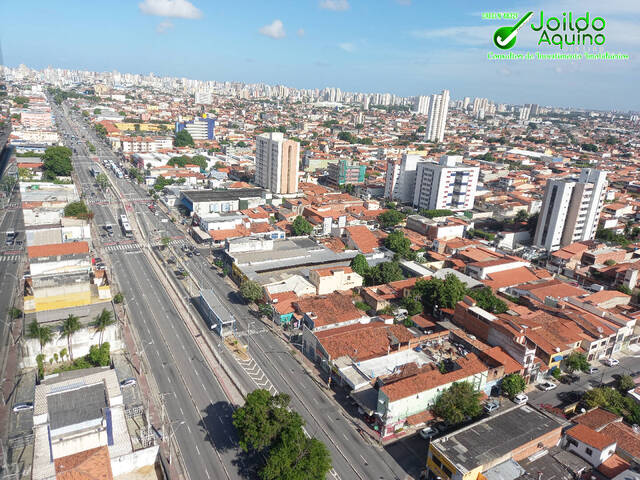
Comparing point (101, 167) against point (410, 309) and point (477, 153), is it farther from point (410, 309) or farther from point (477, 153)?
point (477, 153)

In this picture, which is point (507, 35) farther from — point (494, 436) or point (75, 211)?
point (75, 211)

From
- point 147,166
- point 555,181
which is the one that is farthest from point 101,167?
point 555,181

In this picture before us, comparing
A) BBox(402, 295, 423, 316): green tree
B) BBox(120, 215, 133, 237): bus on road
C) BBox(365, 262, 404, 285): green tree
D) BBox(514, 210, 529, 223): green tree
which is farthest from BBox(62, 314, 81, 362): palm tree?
BBox(514, 210, 529, 223): green tree

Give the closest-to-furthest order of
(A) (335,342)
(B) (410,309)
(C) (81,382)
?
(C) (81,382)
(A) (335,342)
(B) (410,309)

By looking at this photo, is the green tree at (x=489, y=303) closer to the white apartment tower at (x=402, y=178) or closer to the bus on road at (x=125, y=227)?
the bus on road at (x=125, y=227)

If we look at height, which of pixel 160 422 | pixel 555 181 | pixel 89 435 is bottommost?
pixel 160 422

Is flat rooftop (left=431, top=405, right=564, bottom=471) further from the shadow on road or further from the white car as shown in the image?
the shadow on road

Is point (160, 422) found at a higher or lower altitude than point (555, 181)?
lower
